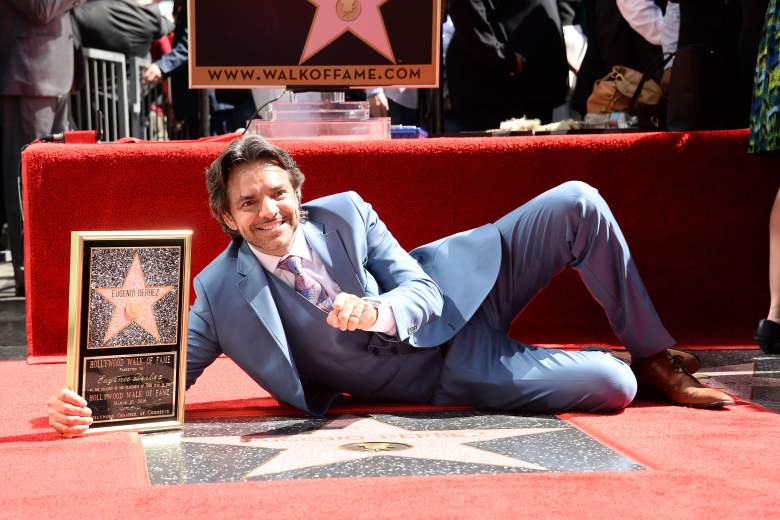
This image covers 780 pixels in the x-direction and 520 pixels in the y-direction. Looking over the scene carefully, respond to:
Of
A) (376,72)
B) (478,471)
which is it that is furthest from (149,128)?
(478,471)

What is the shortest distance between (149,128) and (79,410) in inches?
197

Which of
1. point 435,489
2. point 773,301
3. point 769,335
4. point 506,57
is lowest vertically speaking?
point 435,489

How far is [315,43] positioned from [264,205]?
1.35 metres

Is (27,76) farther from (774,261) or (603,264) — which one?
(774,261)

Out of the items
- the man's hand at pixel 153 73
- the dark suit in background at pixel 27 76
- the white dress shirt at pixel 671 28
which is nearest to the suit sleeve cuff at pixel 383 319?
the white dress shirt at pixel 671 28

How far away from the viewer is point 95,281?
97.8 inches

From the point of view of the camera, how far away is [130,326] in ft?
8.32

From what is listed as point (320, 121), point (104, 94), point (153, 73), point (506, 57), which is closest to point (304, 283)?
point (320, 121)

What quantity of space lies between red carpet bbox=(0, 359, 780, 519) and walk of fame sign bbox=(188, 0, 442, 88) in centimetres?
171

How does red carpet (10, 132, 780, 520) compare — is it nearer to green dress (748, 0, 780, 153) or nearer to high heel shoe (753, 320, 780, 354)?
green dress (748, 0, 780, 153)

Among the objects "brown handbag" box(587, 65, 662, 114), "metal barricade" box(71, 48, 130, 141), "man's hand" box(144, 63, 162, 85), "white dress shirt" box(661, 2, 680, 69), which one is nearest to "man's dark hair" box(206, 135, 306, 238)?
"brown handbag" box(587, 65, 662, 114)

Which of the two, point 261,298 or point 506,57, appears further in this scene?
point 506,57

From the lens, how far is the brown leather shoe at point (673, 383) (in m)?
2.77

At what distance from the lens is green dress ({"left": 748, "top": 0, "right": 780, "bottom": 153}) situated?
133 inches
